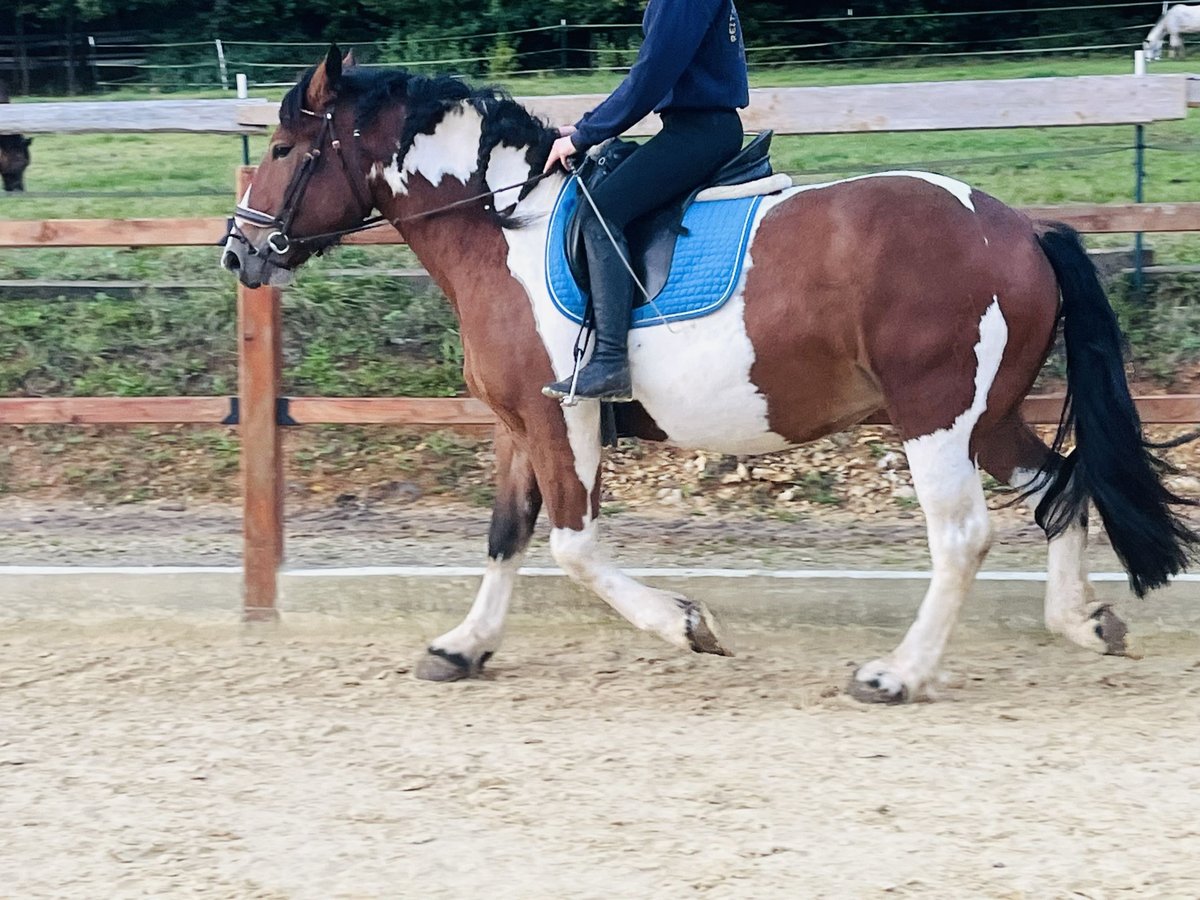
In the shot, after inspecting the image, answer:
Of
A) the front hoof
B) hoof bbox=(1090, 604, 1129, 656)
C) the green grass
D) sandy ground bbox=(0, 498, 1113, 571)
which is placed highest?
the green grass

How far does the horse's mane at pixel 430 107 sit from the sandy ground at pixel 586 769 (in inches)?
68.1

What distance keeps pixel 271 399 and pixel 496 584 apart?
1228 mm

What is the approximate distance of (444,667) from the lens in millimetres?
4988

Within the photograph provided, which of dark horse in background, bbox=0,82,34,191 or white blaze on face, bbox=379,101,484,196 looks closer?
white blaze on face, bbox=379,101,484,196

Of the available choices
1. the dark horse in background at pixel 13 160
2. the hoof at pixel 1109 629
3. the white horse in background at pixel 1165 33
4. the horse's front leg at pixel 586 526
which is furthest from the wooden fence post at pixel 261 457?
the white horse in background at pixel 1165 33

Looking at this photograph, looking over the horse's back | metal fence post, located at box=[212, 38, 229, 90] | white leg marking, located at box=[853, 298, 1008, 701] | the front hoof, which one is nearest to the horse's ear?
the horse's back

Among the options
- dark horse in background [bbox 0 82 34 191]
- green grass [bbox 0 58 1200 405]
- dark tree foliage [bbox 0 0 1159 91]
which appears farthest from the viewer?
dark tree foliage [bbox 0 0 1159 91]

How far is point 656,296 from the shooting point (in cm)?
463

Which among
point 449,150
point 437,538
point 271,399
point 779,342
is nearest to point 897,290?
point 779,342

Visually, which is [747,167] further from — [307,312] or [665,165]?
[307,312]

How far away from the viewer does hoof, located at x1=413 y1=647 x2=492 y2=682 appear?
4.99m

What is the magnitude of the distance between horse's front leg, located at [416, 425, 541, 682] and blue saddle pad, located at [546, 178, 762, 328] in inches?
24.2

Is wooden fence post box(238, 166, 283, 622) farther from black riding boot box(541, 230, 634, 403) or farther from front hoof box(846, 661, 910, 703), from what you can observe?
front hoof box(846, 661, 910, 703)

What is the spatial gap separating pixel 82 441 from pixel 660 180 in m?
4.55
